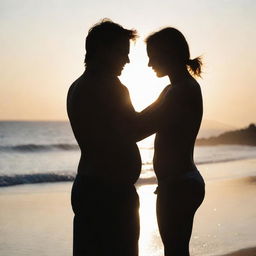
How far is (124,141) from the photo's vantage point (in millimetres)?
3342

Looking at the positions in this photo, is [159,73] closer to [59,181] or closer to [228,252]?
[228,252]

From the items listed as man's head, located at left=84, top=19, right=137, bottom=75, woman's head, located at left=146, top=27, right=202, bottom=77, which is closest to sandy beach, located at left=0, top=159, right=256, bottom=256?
woman's head, located at left=146, top=27, right=202, bottom=77

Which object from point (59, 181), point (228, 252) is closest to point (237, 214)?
point (228, 252)

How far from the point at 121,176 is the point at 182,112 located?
22.1 inches

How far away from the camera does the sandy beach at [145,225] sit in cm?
675

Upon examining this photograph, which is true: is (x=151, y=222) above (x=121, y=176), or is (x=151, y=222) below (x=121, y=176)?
below

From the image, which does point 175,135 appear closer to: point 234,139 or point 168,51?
point 168,51

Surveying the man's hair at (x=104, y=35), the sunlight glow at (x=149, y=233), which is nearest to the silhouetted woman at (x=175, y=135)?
the man's hair at (x=104, y=35)

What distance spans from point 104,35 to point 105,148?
2.15 feet

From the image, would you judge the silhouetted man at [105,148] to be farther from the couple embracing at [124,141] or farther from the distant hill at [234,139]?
the distant hill at [234,139]

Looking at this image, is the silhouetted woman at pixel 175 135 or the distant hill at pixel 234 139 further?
the distant hill at pixel 234 139

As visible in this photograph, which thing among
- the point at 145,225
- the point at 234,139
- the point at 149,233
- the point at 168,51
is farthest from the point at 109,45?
the point at 234,139

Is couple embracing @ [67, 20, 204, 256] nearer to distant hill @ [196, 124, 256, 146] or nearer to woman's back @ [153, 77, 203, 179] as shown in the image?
woman's back @ [153, 77, 203, 179]

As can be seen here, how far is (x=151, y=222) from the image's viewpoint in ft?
27.2
